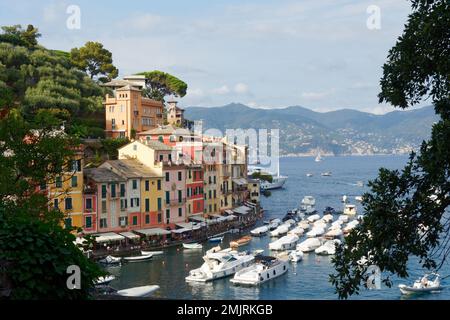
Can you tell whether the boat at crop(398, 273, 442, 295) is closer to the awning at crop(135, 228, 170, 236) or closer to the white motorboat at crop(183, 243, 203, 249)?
the white motorboat at crop(183, 243, 203, 249)

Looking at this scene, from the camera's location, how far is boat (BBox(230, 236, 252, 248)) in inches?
2116

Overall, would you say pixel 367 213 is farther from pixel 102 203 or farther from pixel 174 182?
pixel 174 182

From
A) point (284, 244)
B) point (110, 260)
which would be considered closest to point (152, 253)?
point (110, 260)

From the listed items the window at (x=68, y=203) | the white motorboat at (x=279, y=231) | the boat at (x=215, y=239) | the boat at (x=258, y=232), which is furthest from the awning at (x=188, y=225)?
the window at (x=68, y=203)

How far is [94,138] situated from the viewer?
68.6 m

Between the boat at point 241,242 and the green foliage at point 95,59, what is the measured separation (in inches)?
1664

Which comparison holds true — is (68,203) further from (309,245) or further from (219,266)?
(309,245)

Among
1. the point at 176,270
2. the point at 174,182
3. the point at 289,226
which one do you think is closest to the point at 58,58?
the point at 174,182

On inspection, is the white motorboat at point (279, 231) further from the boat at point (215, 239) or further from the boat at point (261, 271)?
the boat at point (261, 271)

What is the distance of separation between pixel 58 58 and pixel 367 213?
248 ft

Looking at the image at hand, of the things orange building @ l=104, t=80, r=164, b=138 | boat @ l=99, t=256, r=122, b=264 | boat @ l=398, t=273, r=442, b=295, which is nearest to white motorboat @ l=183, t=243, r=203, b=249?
boat @ l=99, t=256, r=122, b=264

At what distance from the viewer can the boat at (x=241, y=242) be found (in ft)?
176

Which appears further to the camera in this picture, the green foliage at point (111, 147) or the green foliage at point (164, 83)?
the green foliage at point (164, 83)

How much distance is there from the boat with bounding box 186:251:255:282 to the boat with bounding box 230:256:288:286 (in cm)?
130
